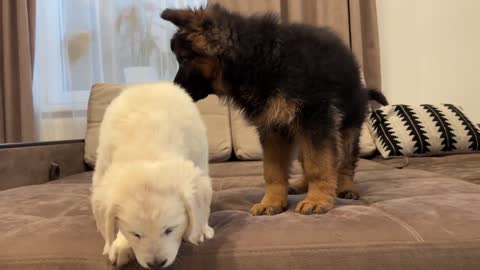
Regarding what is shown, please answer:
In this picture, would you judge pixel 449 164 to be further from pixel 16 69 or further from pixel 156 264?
pixel 16 69

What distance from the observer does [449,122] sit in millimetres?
2773

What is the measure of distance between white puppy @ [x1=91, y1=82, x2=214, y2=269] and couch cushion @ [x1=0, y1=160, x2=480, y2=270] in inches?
2.9

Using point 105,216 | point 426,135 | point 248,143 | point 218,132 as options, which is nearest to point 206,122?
point 218,132

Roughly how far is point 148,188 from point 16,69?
269 centimetres

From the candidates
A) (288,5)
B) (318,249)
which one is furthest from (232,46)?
(288,5)

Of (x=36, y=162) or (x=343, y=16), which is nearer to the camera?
(x=36, y=162)

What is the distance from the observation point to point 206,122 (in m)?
2.80

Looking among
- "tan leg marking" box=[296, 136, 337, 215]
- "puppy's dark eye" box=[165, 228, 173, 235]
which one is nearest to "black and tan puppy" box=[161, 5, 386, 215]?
"tan leg marking" box=[296, 136, 337, 215]

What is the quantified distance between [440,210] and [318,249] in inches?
16.7

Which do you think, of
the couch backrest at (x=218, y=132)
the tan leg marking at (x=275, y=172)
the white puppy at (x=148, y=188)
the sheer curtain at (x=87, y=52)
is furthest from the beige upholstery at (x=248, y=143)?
the white puppy at (x=148, y=188)

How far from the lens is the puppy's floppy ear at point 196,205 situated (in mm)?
1053

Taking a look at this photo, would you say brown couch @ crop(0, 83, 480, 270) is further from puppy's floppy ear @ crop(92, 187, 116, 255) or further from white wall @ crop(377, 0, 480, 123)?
white wall @ crop(377, 0, 480, 123)

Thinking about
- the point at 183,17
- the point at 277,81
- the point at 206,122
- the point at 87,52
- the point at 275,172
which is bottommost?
the point at 275,172

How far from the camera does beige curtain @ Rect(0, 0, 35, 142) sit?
3158 millimetres
